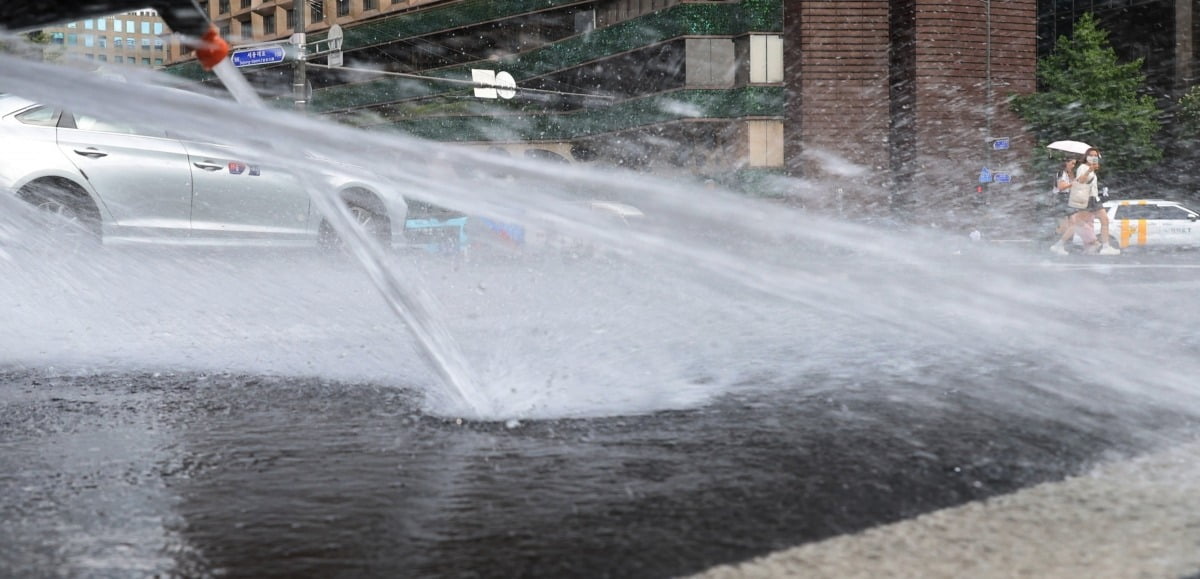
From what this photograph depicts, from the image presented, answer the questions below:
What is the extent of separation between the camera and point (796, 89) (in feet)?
118

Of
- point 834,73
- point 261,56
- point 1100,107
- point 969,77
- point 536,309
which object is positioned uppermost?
point 834,73

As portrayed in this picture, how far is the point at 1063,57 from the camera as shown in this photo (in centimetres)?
3925

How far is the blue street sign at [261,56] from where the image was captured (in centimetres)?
1858

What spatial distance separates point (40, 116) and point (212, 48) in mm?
4620

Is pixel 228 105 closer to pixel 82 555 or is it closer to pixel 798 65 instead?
pixel 82 555

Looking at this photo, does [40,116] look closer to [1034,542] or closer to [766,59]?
[1034,542]

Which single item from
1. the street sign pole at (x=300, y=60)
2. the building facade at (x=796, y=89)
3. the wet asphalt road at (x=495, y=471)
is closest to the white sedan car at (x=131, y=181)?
the wet asphalt road at (x=495, y=471)

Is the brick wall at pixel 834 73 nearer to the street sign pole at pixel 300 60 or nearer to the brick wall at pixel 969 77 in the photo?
the brick wall at pixel 969 77

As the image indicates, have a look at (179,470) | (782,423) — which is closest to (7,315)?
(179,470)

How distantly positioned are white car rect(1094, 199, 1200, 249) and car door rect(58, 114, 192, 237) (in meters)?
19.7

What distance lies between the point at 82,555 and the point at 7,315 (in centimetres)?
478

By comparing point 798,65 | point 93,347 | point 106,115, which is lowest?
point 93,347

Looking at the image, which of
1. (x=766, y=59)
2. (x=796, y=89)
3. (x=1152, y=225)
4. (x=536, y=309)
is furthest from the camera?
(x=766, y=59)

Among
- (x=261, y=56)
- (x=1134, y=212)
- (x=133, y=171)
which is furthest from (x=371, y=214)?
(x=1134, y=212)
